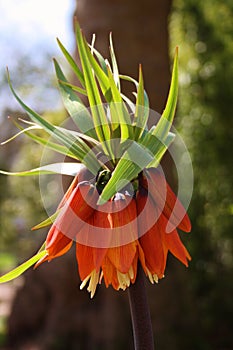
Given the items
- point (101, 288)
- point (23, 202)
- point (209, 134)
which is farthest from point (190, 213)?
point (23, 202)

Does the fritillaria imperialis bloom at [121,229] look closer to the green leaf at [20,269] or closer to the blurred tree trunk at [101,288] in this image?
the green leaf at [20,269]

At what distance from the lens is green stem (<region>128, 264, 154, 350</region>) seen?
0.52 meters

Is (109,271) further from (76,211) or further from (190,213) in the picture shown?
(190,213)

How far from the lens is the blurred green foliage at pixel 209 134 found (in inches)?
138

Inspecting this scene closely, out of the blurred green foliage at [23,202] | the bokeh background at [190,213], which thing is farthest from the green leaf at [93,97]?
the blurred green foliage at [23,202]

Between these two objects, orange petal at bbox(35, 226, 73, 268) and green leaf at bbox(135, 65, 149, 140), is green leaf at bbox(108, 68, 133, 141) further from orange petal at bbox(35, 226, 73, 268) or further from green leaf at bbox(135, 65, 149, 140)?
orange petal at bbox(35, 226, 73, 268)

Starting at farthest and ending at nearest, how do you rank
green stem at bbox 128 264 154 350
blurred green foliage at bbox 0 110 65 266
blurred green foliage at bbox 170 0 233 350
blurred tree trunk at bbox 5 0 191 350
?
blurred green foliage at bbox 0 110 65 266 → blurred green foliage at bbox 170 0 233 350 → blurred tree trunk at bbox 5 0 191 350 → green stem at bbox 128 264 154 350

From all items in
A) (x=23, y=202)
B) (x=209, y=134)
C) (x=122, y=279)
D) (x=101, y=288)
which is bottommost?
(x=23, y=202)

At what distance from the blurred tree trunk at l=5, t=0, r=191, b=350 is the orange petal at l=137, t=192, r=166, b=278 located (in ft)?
8.22

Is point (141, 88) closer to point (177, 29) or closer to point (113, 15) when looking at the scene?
point (113, 15)

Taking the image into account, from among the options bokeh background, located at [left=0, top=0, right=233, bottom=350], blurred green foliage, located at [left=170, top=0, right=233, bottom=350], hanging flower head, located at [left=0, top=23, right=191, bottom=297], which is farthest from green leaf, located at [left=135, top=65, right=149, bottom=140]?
blurred green foliage, located at [left=170, top=0, right=233, bottom=350]

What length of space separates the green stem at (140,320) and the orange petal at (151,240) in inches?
1.7

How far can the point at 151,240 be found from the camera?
0.57 metres

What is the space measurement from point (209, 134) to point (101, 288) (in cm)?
114
